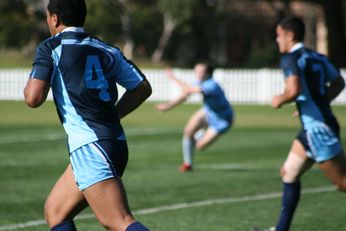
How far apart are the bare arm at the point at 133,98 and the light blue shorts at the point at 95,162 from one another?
1.35ft

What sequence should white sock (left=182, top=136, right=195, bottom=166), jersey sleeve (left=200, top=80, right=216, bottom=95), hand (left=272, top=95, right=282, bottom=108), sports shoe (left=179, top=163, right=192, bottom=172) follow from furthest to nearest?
jersey sleeve (left=200, top=80, right=216, bottom=95), white sock (left=182, top=136, right=195, bottom=166), sports shoe (left=179, top=163, right=192, bottom=172), hand (left=272, top=95, right=282, bottom=108)

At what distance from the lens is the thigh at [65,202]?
6461mm

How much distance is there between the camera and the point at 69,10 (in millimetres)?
6258

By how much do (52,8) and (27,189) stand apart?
22.9ft

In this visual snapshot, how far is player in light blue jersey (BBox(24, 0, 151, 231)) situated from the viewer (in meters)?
6.14

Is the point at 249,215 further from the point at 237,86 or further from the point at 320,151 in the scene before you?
the point at 237,86

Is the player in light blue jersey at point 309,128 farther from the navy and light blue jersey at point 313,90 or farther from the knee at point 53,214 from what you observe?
the knee at point 53,214

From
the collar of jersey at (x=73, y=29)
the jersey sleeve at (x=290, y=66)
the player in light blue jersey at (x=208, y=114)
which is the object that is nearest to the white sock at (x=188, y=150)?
the player in light blue jersey at (x=208, y=114)

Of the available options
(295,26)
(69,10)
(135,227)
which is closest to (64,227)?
(135,227)

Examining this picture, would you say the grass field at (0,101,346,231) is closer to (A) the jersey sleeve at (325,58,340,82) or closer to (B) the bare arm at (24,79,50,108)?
(A) the jersey sleeve at (325,58,340,82)

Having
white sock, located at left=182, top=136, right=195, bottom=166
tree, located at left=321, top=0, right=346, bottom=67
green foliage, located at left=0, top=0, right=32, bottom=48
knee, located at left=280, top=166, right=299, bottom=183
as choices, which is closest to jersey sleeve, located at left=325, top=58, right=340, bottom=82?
knee, located at left=280, top=166, right=299, bottom=183

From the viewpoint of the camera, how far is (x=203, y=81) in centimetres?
1673

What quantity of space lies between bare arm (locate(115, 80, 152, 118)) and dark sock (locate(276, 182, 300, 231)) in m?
2.94

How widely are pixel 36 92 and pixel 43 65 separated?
182 mm
